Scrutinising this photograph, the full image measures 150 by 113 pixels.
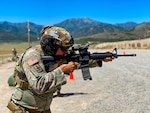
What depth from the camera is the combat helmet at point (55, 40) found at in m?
5.18

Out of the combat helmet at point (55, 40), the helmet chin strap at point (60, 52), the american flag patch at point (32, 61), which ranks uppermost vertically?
the combat helmet at point (55, 40)

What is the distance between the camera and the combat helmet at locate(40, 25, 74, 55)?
204 inches

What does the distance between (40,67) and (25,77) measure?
537 mm

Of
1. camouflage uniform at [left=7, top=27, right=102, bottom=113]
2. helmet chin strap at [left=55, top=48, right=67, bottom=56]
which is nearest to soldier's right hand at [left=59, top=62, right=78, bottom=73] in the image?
camouflage uniform at [left=7, top=27, right=102, bottom=113]

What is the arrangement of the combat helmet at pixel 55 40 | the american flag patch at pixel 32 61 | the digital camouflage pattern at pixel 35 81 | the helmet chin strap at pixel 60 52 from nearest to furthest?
the digital camouflage pattern at pixel 35 81 → the american flag patch at pixel 32 61 → the combat helmet at pixel 55 40 → the helmet chin strap at pixel 60 52

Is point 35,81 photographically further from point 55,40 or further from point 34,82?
point 55,40

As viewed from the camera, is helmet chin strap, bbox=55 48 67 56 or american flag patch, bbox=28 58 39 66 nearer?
american flag patch, bbox=28 58 39 66

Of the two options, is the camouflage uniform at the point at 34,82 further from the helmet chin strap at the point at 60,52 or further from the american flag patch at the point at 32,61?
the helmet chin strap at the point at 60,52

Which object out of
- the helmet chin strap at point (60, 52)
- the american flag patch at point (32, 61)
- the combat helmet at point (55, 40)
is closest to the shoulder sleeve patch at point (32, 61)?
the american flag patch at point (32, 61)

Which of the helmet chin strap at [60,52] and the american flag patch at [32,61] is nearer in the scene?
the american flag patch at [32,61]

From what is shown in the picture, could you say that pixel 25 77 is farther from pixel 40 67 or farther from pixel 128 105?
pixel 128 105

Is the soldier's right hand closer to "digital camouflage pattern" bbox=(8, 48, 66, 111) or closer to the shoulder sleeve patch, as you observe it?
"digital camouflage pattern" bbox=(8, 48, 66, 111)

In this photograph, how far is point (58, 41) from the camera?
5195mm

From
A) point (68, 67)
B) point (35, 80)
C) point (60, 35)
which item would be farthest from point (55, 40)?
point (35, 80)
